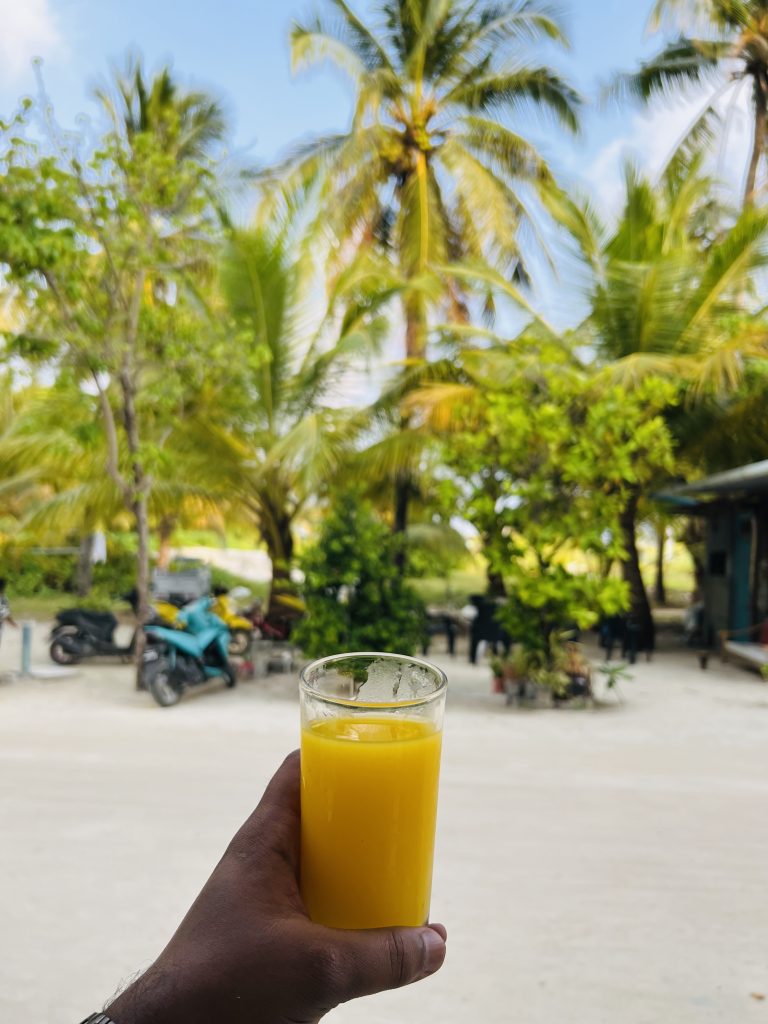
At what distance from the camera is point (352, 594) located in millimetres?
8289

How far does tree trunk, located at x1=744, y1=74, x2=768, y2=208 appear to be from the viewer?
574 inches

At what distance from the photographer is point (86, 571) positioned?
15.1 m

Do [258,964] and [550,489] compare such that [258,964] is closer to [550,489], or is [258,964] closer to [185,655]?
[185,655]

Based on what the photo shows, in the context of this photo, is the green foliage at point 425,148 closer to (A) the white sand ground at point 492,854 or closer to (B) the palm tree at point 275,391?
(B) the palm tree at point 275,391

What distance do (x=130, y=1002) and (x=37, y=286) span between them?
770 cm

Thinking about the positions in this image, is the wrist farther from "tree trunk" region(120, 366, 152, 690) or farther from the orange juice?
"tree trunk" region(120, 366, 152, 690)

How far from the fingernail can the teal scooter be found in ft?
21.3

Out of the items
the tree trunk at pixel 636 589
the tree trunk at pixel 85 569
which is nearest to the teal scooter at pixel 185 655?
the tree trunk at pixel 636 589

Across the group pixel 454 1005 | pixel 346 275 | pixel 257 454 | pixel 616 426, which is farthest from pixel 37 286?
pixel 454 1005

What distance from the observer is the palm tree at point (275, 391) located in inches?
420

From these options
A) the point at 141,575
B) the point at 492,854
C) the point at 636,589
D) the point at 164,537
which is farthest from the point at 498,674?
the point at 164,537

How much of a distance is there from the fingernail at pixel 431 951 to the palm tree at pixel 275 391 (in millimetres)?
9121

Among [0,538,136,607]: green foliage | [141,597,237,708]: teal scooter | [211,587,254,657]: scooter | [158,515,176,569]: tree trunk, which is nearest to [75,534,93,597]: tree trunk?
[0,538,136,607]: green foliage

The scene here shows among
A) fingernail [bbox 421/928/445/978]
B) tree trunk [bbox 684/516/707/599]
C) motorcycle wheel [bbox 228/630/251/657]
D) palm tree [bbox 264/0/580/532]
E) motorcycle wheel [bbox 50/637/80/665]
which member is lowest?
motorcycle wheel [bbox 50/637/80/665]
